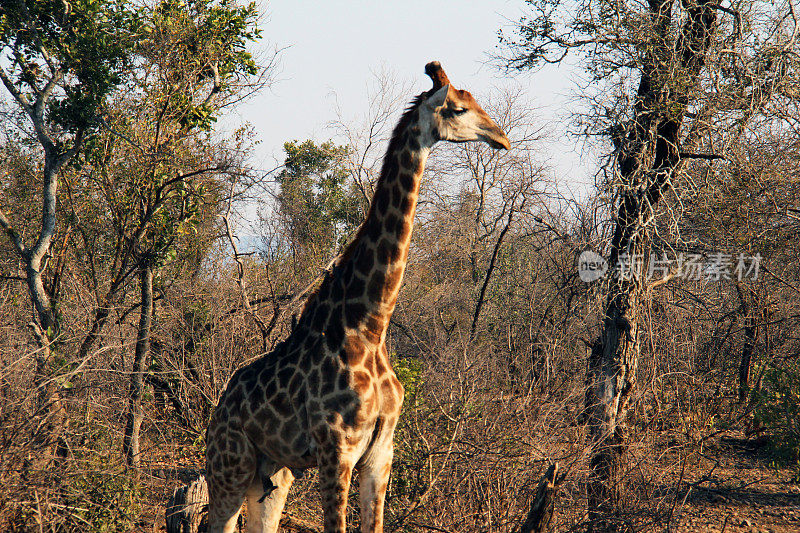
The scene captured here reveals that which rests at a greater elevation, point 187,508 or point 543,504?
point 543,504

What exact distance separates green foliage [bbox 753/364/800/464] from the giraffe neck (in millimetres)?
8360

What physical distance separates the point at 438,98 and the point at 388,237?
100 cm

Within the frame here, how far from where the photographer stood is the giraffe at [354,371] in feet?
14.6

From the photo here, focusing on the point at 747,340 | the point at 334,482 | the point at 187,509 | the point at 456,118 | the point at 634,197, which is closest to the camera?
the point at 334,482

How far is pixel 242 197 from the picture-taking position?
11.0 meters

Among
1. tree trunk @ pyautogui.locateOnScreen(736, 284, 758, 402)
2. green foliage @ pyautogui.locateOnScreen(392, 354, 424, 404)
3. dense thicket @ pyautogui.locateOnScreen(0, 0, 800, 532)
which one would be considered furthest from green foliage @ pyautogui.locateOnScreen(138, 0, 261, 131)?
tree trunk @ pyautogui.locateOnScreen(736, 284, 758, 402)

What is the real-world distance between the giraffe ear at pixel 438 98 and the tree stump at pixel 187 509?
13.6 feet

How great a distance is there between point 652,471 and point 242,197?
742 cm

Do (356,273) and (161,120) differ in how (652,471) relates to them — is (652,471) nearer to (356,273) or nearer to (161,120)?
(356,273)

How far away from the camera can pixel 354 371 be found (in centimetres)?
452

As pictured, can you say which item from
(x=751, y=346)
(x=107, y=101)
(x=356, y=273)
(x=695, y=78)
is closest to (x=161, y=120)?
(x=107, y=101)
